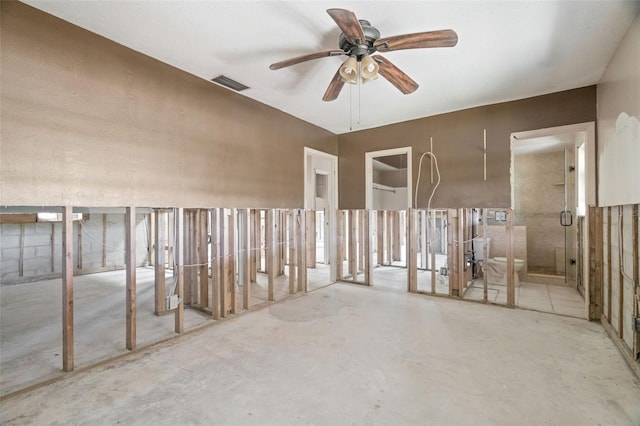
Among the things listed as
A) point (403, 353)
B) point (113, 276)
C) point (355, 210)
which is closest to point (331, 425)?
point (403, 353)

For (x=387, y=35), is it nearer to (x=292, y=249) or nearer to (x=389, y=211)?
(x=292, y=249)

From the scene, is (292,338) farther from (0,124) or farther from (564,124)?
(564,124)

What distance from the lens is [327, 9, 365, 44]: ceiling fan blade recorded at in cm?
174

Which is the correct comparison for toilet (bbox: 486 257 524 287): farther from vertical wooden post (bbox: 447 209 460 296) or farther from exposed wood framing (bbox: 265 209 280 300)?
exposed wood framing (bbox: 265 209 280 300)

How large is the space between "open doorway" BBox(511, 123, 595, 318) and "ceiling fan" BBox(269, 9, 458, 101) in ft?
8.55

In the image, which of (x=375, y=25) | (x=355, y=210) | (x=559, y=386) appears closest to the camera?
(x=559, y=386)

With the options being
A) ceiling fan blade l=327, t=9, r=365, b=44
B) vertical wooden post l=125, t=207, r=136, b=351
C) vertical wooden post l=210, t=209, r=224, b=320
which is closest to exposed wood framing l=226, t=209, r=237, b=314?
vertical wooden post l=210, t=209, r=224, b=320

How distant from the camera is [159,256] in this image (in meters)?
3.09

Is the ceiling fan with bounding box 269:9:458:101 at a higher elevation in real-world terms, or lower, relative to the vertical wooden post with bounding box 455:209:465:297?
higher

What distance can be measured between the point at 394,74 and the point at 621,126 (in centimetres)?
201

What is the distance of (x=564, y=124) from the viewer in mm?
3525

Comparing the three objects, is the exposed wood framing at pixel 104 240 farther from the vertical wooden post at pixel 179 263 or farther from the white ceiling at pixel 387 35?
the white ceiling at pixel 387 35

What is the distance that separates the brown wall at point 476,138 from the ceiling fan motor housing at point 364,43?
2.56 m

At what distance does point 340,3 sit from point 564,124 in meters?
3.22
